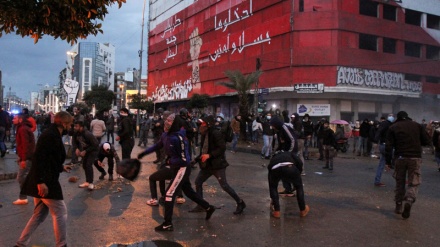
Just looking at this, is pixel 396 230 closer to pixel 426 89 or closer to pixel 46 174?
pixel 46 174

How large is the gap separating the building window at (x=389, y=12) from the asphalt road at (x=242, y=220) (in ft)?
104

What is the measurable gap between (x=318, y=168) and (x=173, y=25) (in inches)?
1926

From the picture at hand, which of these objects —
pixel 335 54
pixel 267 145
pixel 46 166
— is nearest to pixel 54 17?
pixel 46 166

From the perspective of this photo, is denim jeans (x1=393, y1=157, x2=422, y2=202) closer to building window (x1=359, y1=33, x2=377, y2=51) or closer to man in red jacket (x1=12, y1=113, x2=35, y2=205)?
man in red jacket (x1=12, y1=113, x2=35, y2=205)

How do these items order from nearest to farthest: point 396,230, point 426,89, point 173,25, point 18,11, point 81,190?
1. point 18,11
2. point 396,230
3. point 81,190
4. point 426,89
5. point 173,25

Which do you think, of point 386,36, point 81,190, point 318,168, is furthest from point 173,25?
point 81,190

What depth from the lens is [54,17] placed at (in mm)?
5582

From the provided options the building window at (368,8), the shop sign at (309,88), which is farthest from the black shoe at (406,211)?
the building window at (368,8)

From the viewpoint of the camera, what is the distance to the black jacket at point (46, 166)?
4.39 m

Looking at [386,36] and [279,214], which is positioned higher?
[386,36]

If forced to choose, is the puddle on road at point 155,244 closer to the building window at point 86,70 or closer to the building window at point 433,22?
the building window at point 433,22

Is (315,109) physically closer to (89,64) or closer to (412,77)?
(412,77)

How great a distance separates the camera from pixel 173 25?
192 feet

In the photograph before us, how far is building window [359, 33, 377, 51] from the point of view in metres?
35.3
